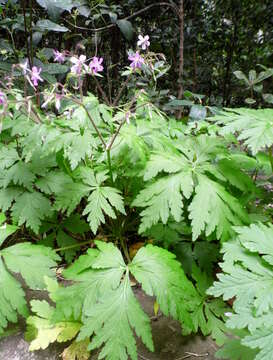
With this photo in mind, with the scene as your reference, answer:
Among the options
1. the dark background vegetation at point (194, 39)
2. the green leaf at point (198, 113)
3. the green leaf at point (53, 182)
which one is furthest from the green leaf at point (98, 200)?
the dark background vegetation at point (194, 39)

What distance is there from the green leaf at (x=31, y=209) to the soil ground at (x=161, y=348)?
50 cm

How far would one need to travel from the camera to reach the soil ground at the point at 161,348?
1252 millimetres

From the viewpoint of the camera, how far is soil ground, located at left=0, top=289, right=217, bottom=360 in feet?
4.11

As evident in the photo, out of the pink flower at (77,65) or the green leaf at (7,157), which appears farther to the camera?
the green leaf at (7,157)

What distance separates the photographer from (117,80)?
439 cm

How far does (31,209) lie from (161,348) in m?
0.88

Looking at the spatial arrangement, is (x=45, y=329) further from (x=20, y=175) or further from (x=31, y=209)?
(x=20, y=175)

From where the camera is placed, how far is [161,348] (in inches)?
50.8

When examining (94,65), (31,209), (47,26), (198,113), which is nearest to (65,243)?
(31,209)

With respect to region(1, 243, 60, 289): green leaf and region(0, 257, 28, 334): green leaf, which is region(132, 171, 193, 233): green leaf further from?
region(0, 257, 28, 334): green leaf

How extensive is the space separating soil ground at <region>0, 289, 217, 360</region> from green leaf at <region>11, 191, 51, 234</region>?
0.50 m

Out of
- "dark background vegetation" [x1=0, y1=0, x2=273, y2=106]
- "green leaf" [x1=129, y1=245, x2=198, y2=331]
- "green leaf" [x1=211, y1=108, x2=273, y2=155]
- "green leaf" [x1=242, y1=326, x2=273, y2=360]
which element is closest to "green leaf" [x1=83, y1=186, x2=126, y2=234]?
"green leaf" [x1=129, y1=245, x2=198, y2=331]

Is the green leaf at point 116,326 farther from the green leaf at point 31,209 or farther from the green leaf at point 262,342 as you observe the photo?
the green leaf at point 31,209

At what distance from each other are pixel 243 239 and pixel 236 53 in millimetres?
3796
